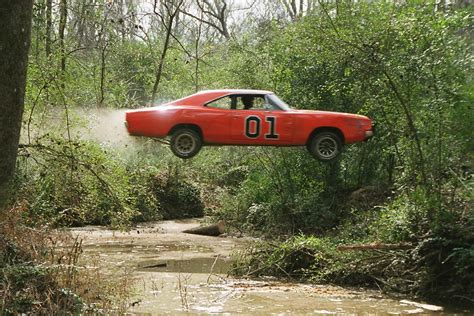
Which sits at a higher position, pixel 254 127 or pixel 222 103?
pixel 222 103

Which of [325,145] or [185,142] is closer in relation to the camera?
[185,142]

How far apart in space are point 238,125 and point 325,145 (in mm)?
1587

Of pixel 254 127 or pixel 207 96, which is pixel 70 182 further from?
pixel 254 127

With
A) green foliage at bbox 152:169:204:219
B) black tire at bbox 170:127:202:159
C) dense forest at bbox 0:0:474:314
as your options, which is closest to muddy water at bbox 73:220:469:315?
dense forest at bbox 0:0:474:314

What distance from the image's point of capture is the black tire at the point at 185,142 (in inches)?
365

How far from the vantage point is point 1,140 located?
7.56 metres

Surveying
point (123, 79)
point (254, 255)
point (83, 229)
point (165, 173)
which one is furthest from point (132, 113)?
point (123, 79)

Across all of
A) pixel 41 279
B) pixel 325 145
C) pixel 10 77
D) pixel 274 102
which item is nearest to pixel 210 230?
pixel 325 145

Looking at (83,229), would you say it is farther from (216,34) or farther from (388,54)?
(216,34)

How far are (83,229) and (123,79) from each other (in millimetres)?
11130

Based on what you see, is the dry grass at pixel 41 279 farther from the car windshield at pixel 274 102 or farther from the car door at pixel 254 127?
the car windshield at pixel 274 102

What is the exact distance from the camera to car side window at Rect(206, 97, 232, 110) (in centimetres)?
995

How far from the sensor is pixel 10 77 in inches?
300

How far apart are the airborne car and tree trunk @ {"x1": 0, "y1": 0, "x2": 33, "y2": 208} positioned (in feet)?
6.53
